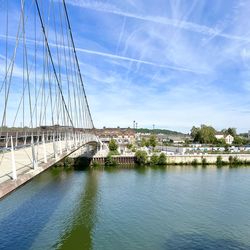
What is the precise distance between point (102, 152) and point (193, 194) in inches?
1034

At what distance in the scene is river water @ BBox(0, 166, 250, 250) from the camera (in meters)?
15.0

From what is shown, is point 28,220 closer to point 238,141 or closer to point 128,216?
point 128,216

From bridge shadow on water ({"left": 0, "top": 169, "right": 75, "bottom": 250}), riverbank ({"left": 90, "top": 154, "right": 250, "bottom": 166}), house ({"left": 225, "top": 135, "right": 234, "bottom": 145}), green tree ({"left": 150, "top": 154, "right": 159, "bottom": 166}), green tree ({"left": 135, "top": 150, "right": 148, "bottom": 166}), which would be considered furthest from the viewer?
house ({"left": 225, "top": 135, "right": 234, "bottom": 145})

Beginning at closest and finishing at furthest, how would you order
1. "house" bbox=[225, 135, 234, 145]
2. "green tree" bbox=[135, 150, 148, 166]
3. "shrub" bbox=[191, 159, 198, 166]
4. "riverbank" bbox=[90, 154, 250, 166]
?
1. "green tree" bbox=[135, 150, 148, 166]
2. "riverbank" bbox=[90, 154, 250, 166]
3. "shrub" bbox=[191, 159, 198, 166]
4. "house" bbox=[225, 135, 234, 145]

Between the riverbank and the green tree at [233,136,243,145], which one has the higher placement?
the green tree at [233,136,243,145]

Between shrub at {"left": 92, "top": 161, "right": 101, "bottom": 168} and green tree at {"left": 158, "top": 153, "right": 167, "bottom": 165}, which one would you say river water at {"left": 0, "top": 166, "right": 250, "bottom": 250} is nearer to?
shrub at {"left": 92, "top": 161, "right": 101, "bottom": 168}

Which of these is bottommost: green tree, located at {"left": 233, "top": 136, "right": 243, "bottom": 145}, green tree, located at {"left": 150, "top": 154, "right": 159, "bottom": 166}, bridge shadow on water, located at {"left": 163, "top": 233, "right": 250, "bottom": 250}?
bridge shadow on water, located at {"left": 163, "top": 233, "right": 250, "bottom": 250}

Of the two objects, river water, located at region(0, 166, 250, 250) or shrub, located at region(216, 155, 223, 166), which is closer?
river water, located at region(0, 166, 250, 250)

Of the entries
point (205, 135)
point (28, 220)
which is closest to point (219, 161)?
point (28, 220)

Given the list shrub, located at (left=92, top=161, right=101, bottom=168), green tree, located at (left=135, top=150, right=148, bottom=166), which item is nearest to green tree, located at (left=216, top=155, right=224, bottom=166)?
green tree, located at (left=135, top=150, right=148, bottom=166)

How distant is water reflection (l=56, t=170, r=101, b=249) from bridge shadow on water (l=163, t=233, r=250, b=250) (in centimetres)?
348

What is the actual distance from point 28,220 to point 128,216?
5.22 metres

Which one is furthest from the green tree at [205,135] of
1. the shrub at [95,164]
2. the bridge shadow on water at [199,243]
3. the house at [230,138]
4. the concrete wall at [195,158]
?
the bridge shadow on water at [199,243]

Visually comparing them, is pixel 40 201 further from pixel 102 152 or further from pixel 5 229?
pixel 102 152
